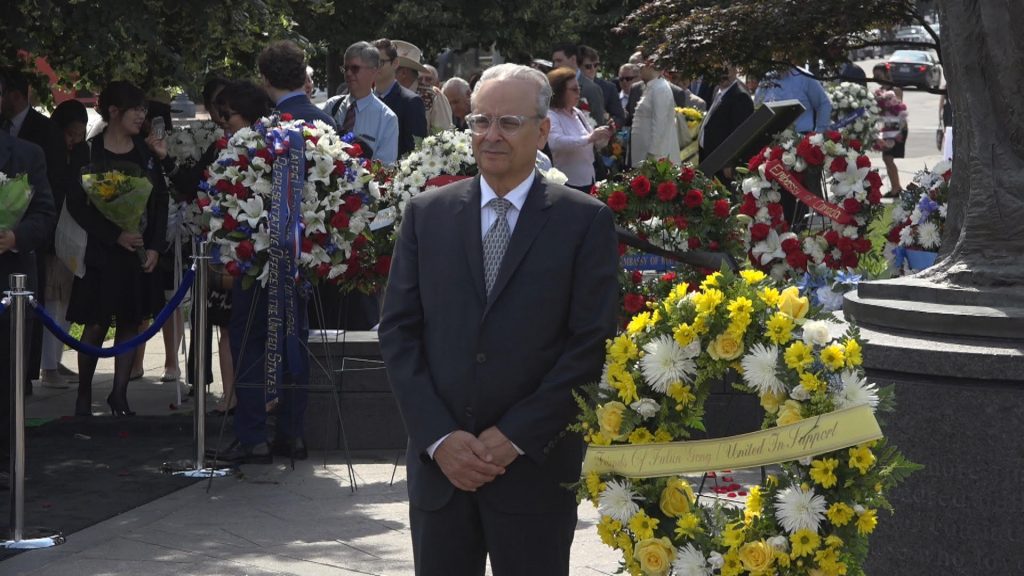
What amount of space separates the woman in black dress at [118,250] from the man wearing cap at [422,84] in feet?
11.0

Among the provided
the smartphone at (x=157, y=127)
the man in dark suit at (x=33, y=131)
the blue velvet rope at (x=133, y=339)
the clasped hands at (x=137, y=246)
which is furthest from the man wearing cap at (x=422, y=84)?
the blue velvet rope at (x=133, y=339)

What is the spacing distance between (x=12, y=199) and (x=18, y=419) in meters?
1.16

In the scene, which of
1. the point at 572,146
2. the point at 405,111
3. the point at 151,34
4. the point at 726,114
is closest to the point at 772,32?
the point at 572,146

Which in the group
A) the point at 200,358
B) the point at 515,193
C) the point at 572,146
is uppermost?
the point at 572,146

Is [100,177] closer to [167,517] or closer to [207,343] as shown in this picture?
[207,343]

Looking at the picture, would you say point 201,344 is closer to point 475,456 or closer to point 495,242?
point 495,242

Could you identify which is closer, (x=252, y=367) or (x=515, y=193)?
(x=515, y=193)

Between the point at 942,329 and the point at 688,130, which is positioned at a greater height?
the point at 688,130

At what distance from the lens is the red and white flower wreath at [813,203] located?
933cm

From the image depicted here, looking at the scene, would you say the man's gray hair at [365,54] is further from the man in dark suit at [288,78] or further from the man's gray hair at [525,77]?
the man's gray hair at [525,77]

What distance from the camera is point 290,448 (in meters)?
8.70

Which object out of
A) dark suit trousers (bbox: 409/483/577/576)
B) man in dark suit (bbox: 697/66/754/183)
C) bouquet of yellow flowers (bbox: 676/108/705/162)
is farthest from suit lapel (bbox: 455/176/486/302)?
bouquet of yellow flowers (bbox: 676/108/705/162)

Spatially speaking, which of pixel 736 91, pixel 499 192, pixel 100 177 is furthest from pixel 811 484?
pixel 736 91

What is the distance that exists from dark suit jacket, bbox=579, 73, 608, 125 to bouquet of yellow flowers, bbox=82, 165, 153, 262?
21.0ft
